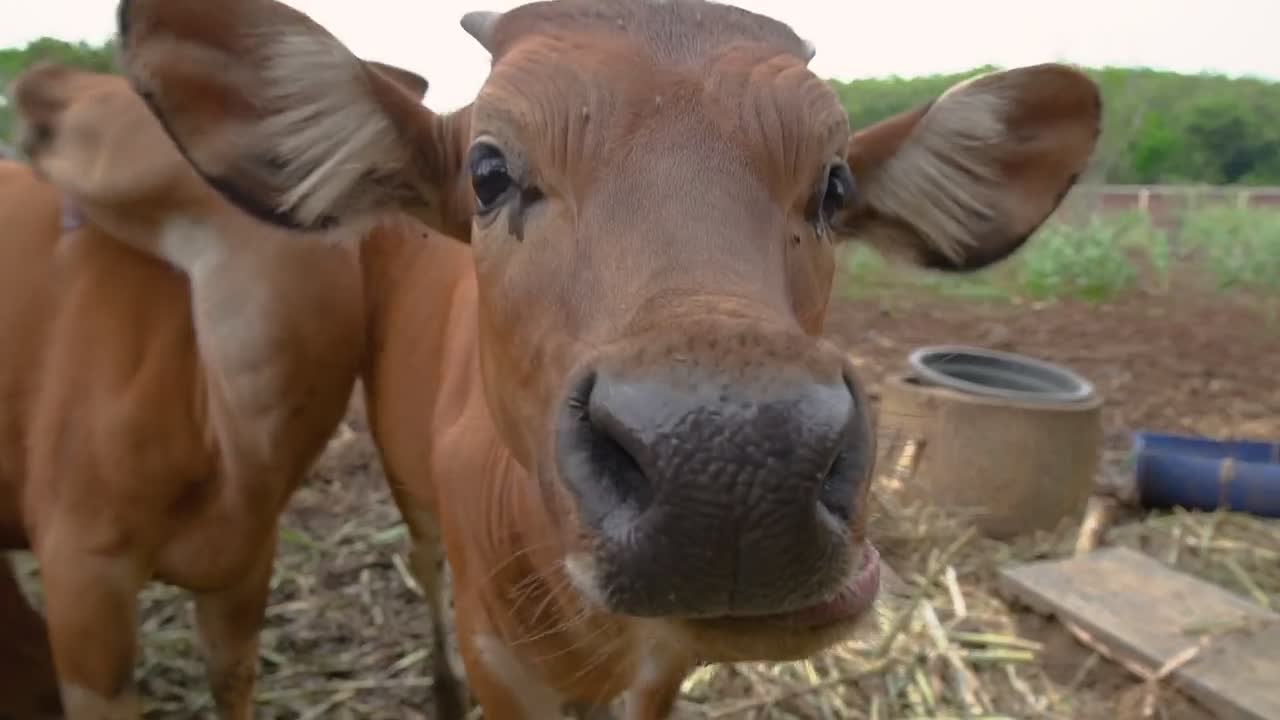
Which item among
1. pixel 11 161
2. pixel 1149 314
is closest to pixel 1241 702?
pixel 11 161

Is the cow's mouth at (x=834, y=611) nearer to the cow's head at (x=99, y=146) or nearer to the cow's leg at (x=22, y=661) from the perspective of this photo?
the cow's head at (x=99, y=146)

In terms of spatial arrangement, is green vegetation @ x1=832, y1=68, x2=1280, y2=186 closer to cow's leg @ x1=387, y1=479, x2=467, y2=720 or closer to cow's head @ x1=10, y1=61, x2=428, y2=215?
cow's leg @ x1=387, y1=479, x2=467, y2=720

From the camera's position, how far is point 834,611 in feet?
5.06

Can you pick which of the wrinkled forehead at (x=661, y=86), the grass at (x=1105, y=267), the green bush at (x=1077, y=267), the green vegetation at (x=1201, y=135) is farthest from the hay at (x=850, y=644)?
the green vegetation at (x=1201, y=135)

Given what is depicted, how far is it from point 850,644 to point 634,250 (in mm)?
2217

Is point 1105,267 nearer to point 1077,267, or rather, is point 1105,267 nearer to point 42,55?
point 1077,267

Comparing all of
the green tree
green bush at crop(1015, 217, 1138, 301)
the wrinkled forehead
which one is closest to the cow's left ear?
the wrinkled forehead

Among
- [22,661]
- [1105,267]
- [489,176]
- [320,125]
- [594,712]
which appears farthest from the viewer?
[1105,267]

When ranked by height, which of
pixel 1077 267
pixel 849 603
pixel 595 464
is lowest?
pixel 1077 267

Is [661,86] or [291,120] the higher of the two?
[661,86]

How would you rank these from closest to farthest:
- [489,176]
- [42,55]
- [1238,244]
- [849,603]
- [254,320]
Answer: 1. [849,603]
2. [489,176]
3. [254,320]
4. [42,55]
5. [1238,244]

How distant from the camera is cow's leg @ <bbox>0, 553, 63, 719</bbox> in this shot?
3.71 metres

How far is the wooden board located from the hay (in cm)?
11

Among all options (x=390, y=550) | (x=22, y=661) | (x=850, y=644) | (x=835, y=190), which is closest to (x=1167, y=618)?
(x=850, y=644)
